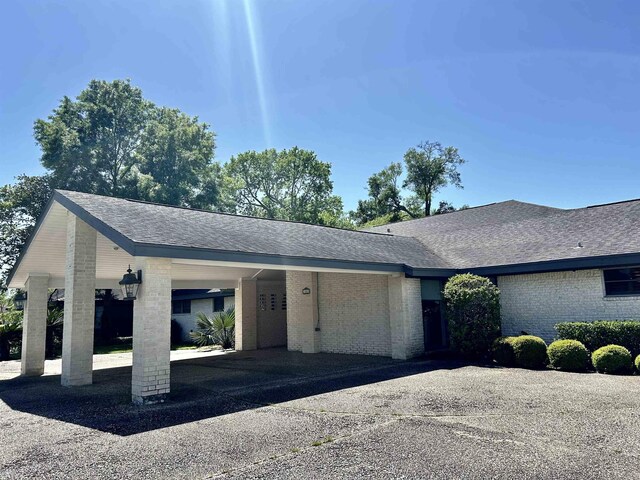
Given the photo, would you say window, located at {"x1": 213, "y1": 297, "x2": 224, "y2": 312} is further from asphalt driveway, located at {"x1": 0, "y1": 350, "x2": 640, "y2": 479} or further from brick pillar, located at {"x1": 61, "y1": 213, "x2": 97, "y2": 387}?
asphalt driveway, located at {"x1": 0, "y1": 350, "x2": 640, "y2": 479}

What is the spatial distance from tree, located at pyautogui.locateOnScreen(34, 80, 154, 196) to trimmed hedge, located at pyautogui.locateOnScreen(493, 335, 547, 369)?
1054 inches

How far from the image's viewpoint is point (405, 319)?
520 inches

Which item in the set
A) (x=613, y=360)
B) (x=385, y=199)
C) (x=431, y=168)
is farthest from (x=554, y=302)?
(x=385, y=199)

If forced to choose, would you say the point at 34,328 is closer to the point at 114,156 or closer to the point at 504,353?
the point at 504,353

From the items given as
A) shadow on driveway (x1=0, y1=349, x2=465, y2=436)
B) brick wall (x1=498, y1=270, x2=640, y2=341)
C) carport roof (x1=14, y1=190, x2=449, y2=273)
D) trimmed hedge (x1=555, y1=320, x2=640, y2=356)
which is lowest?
shadow on driveway (x1=0, y1=349, x2=465, y2=436)

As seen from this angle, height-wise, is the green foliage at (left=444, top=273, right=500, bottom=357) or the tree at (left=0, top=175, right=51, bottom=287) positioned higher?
the tree at (left=0, top=175, right=51, bottom=287)

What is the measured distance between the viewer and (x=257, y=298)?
760 inches

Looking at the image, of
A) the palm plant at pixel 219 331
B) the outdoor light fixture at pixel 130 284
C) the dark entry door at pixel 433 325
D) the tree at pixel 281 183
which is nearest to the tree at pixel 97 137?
the tree at pixel 281 183

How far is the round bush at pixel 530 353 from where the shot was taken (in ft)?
36.5

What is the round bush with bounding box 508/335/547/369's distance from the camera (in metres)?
11.1

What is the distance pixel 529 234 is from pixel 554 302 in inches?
131

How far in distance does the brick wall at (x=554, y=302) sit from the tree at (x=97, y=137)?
Answer: 25909 mm

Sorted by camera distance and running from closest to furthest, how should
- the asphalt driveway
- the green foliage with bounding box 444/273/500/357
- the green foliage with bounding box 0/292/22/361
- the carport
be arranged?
the asphalt driveway → the carport → the green foliage with bounding box 444/273/500/357 → the green foliage with bounding box 0/292/22/361

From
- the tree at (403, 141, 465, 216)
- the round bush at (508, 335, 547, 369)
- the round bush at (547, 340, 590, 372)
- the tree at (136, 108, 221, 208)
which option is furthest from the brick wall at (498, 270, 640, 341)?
the tree at (403, 141, 465, 216)
